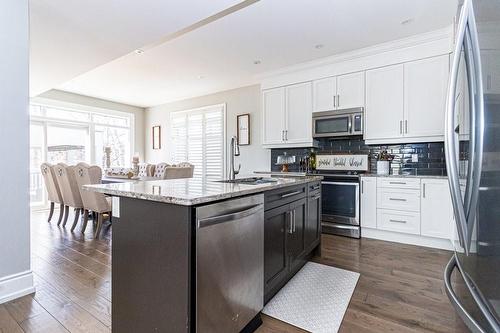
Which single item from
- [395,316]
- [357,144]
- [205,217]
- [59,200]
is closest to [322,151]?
[357,144]

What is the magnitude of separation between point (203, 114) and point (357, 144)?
3824mm

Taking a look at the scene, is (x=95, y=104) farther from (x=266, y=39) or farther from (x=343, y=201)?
(x=343, y=201)

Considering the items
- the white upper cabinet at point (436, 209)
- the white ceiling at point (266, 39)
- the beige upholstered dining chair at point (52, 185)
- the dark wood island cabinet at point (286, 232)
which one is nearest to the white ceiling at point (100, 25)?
the white ceiling at point (266, 39)

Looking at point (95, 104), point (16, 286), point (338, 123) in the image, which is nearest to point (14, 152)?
point (16, 286)

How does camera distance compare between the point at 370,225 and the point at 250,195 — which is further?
the point at 370,225

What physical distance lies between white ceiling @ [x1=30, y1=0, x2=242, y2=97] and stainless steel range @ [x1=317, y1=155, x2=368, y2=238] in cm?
266

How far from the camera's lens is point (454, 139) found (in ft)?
2.98

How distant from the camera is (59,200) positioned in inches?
171

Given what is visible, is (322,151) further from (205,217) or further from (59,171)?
(59,171)

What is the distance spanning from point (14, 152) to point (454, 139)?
2.88m

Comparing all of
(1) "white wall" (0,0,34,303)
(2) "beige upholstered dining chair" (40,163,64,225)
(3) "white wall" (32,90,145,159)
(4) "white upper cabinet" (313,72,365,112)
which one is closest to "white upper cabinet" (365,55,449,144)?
(4) "white upper cabinet" (313,72,365,112)

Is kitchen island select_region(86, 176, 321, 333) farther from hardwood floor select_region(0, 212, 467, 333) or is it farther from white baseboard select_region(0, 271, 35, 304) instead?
white baseboard select_region(0, 271, 35, 304)

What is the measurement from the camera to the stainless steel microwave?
154 inches

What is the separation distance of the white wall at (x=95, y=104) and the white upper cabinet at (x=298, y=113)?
16.2 feet
